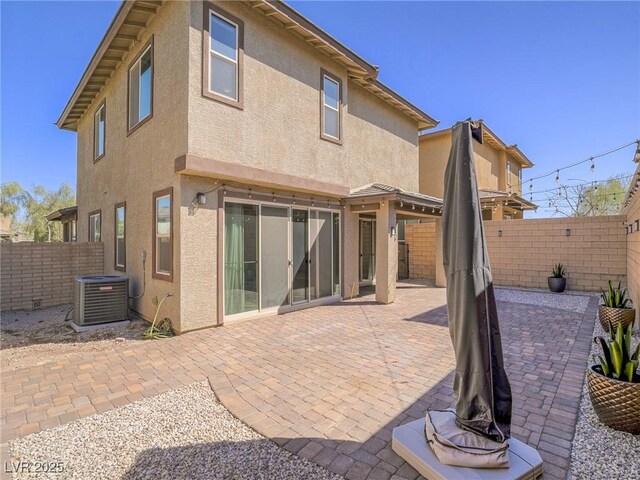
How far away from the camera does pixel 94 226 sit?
1231 cm

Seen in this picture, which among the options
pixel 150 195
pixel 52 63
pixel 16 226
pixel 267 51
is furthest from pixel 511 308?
pixel 16 226

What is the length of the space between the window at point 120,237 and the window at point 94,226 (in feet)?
8.31

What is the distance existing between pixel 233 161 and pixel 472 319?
6027 millimetres

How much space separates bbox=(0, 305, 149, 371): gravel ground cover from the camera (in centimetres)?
557

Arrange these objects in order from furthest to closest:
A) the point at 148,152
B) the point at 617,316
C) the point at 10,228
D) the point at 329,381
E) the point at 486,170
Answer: the point at 10,228 < the point at 486,170 < the point at 148,152 < the point at 617,316 < the point at 329,381

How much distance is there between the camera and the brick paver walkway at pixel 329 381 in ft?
10.2

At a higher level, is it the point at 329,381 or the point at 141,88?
the point at 141,88

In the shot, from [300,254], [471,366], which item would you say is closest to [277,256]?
[300,254]

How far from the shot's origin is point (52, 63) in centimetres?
1339

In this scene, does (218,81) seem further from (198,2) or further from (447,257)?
(447,257)

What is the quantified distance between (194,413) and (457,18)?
38.6 feet

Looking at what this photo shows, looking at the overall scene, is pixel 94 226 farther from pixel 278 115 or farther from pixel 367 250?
pixel 367 250

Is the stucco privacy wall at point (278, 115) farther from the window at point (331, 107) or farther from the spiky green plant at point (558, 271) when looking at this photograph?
the spiky green plant at point (558, 271)

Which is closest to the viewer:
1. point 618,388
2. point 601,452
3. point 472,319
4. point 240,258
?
point 472,319
